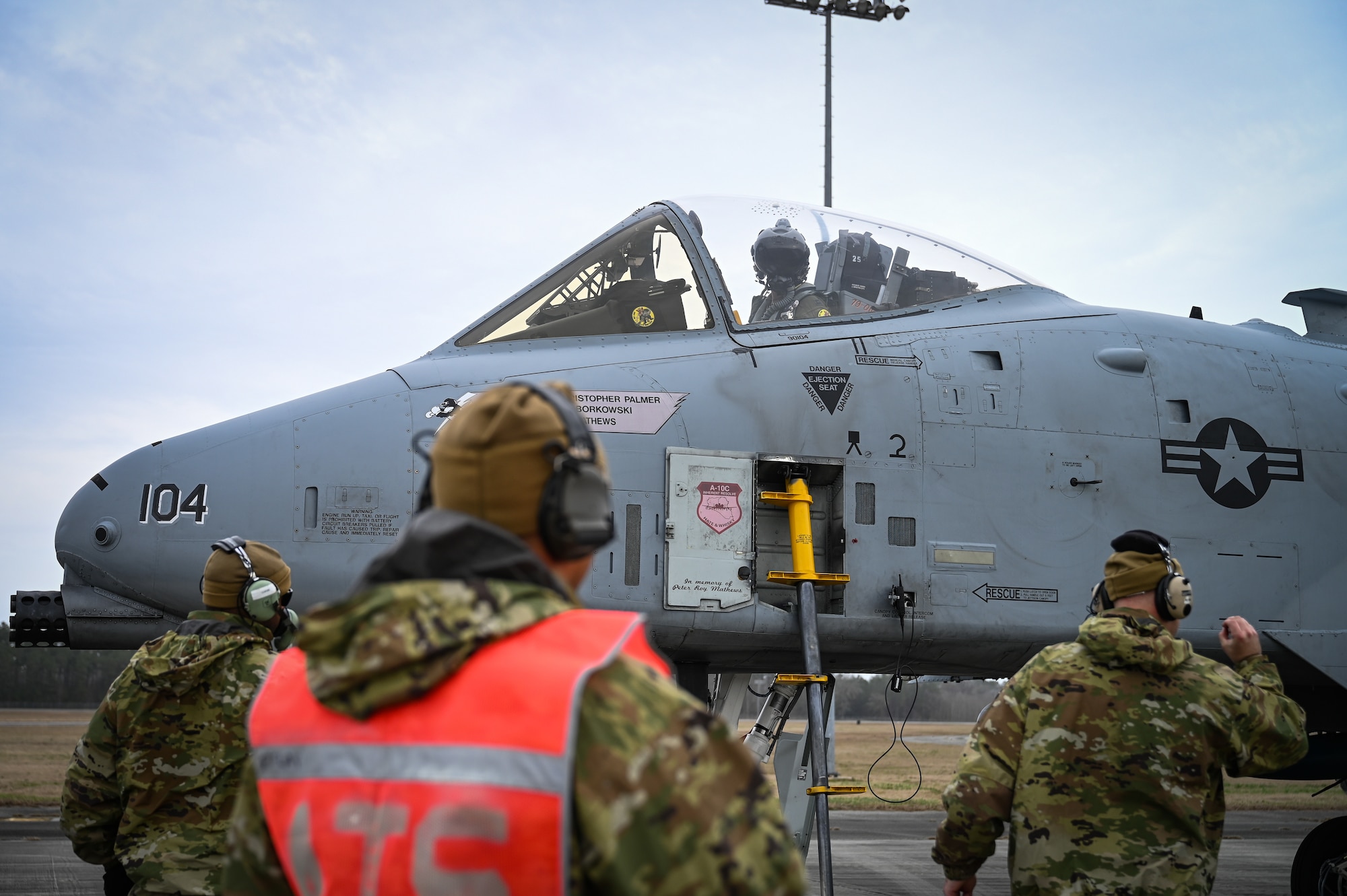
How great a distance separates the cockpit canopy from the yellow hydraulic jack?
112 centimetres

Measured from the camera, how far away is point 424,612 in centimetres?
145

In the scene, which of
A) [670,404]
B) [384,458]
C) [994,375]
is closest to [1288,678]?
[994,375]

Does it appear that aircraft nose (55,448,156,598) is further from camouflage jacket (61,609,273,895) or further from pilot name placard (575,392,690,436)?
pilot name placard (575,392,690,436)

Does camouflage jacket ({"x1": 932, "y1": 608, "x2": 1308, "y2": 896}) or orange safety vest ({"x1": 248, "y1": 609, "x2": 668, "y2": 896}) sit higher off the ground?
orange safety vest ({"x1": 248, "y1": 609, "x2": 668, "y2": 896})

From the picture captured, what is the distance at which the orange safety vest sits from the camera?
1.34 meters

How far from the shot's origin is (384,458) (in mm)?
5723

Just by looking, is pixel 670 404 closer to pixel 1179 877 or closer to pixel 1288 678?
pixel 1179 877

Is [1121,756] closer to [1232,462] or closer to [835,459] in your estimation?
[835,459]

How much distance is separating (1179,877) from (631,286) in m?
4.45

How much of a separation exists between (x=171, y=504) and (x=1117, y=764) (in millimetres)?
4560

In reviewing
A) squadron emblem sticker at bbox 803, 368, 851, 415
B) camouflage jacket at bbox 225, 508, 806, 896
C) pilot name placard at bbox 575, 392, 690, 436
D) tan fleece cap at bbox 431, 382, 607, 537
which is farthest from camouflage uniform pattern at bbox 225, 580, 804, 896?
squadron emblem sticker at bbox 803, 368, 851, 415

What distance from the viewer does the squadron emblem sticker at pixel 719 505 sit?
6.04 metres

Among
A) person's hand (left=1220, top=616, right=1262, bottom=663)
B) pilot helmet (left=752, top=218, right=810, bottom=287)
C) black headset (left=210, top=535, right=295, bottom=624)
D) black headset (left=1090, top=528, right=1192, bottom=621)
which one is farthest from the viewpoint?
pilot helmet (left=752, top=218, right=810, bottom=287)

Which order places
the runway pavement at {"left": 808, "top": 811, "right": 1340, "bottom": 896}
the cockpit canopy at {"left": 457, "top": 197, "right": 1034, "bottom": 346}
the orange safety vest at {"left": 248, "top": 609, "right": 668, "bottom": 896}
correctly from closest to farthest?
the orange safety vest at {"left": 248, "top": 609, "right": 668, "bottom": 896}, the cockpit canopy at {"left": 457, "top": 197, "right": 1034, "bottom": 346}, the runway pavement at {"left": 808, "top": 811, "right": 1340, "bottom": 896}
